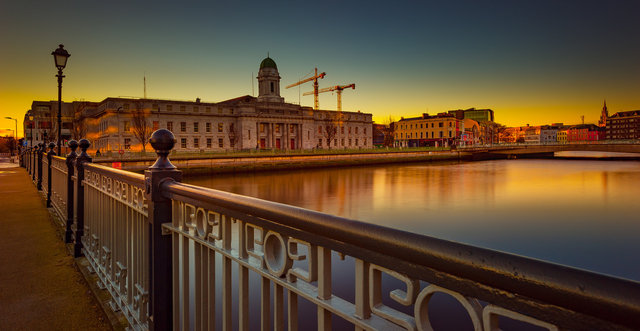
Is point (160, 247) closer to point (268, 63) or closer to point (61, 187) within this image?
point (61, 187)

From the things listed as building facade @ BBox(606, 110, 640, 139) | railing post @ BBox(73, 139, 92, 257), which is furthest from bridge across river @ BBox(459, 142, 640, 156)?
building facade @ BBox(606, 110, 640, 139)

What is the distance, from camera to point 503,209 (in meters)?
21.2

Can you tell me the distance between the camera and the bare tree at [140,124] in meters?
52.1

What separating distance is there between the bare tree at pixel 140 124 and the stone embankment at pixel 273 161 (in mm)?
18128

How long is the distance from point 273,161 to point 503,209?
27.9 meters

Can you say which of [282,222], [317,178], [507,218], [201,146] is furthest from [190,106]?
[282,222]

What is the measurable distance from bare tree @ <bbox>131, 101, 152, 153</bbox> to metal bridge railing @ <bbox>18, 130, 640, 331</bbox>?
172 feet

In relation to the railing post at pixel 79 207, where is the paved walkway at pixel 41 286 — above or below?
below

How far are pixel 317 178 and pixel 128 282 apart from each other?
3425 cm

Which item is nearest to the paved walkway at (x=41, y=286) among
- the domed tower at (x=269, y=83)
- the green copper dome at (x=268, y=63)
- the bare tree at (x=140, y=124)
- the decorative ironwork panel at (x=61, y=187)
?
the decorative ironwork panel at (x=61, y=187)

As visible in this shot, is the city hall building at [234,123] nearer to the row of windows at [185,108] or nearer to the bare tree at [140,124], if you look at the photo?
the row of windows at [185,108]

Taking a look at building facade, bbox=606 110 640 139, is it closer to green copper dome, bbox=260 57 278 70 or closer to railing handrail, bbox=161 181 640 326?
green copper dome, bbox=260 57 278 70

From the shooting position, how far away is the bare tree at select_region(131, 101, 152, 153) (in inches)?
2052

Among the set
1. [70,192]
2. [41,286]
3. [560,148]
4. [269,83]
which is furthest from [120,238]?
[560,148]
